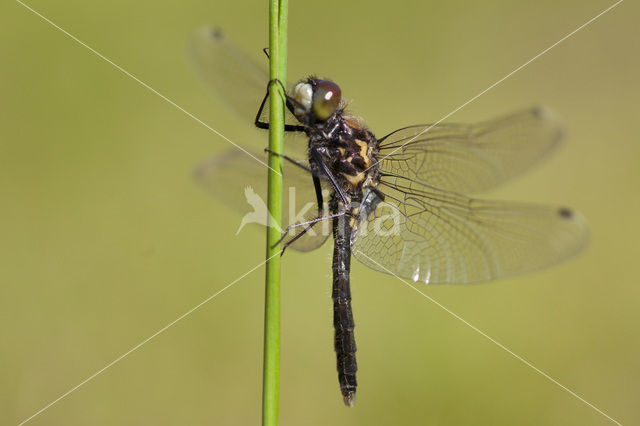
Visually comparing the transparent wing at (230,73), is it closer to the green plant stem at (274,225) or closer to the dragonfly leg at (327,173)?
the dragonfly leg at (327,173)

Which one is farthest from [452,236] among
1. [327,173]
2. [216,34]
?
[216,34]

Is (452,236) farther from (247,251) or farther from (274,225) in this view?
(247,251)

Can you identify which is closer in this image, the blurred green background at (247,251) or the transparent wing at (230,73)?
the transparent wing at (230,73)

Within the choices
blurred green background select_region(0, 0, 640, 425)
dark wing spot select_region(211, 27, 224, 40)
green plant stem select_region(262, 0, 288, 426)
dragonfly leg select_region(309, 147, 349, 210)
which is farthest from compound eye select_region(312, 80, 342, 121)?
blurred green background select_region(0, 0, 640, 425)

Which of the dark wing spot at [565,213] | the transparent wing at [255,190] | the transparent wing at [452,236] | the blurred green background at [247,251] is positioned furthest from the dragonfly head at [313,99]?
the blurred green background at [247,251]

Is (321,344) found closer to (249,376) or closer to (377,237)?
(249,376)

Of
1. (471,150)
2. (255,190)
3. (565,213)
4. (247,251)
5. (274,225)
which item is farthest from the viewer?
(247,251)

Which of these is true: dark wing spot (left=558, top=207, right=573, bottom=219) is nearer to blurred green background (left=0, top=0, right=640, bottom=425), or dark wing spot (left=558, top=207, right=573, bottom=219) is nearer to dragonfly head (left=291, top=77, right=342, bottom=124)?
dragonfly head (left=291, top=77, right=342, bottom=124)

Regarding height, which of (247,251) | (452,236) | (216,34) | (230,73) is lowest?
(247,251)

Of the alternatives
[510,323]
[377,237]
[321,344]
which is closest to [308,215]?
[377,237]
